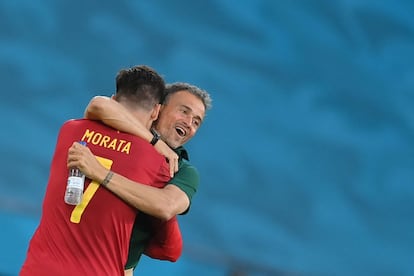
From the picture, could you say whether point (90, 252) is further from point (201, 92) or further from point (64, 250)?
point (201, 92)

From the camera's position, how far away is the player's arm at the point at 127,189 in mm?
2193

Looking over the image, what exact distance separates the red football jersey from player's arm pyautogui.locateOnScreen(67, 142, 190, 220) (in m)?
0.03

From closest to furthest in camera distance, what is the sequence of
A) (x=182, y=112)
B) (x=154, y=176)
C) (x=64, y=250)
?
(x=64, y=250) < (x=154, y=176) < (x=182, y=112)

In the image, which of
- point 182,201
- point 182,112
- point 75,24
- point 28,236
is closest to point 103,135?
point 182,201

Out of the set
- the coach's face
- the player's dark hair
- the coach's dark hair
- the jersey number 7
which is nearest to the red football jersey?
the jersey number 7

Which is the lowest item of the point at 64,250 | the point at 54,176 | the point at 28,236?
the point at 64,250

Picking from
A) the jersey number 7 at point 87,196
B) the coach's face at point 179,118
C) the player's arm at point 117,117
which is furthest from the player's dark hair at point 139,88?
the coach's face at point 179,118

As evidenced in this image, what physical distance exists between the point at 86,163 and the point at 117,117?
17 centimetres

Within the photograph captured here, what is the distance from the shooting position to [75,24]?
630cm

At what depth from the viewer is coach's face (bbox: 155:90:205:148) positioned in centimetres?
274

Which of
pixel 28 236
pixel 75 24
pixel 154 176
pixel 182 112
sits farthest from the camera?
pixel 75 24

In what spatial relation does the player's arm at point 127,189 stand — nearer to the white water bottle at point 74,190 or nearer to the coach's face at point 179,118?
the white water bottle at point 74,190

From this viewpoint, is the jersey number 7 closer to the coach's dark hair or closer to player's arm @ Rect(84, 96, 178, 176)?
player's arm @ Rect(84, 96, 178, 176)

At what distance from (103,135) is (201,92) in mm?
660
